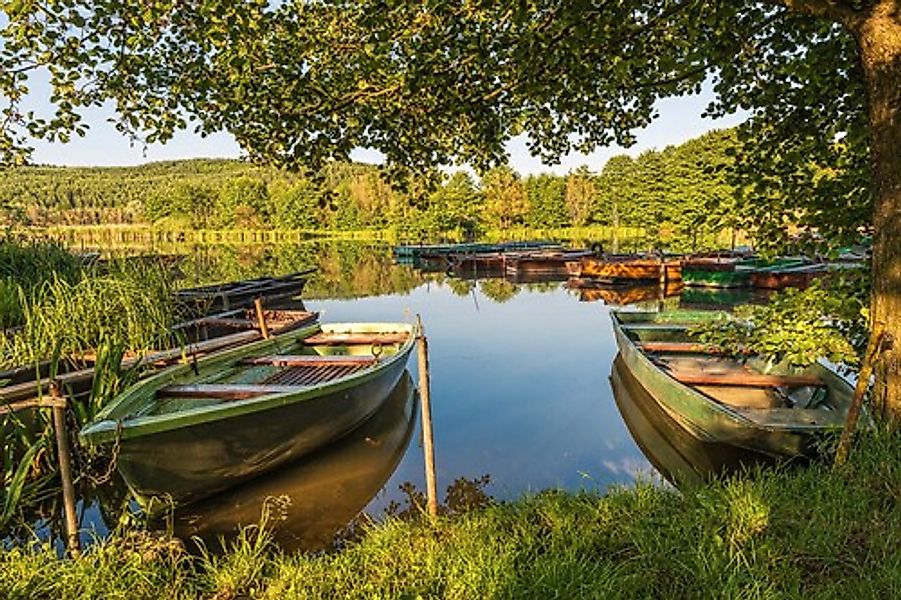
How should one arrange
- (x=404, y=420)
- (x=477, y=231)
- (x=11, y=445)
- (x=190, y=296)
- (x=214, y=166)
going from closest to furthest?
(x=11, y=445), (x=404, y=420), (x=190, y=296), (x=477, y=231), (x=214, y=166)

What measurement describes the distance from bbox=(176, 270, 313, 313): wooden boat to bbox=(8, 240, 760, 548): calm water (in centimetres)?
613

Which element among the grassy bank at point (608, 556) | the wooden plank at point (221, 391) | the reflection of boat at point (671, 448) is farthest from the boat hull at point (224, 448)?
the reflection of boat at point (671, 448)

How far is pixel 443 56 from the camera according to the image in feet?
15.3

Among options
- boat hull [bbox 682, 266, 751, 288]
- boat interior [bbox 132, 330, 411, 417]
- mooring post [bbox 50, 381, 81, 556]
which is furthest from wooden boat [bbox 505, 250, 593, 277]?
mooring post [bbox 50, 381, 81, 556]

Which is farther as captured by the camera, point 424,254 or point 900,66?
point 424,254

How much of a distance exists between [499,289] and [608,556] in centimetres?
2490

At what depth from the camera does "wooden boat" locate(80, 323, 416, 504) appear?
5.38m

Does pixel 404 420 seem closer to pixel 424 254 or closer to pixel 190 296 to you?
pixel 190 296

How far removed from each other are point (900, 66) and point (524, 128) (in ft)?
10.4

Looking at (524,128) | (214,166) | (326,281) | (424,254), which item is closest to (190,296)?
(524,128)

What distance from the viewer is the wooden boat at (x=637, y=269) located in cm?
2811

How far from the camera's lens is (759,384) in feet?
24.7

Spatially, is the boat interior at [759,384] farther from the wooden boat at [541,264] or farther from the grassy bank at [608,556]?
the wooden boat at [541,264]

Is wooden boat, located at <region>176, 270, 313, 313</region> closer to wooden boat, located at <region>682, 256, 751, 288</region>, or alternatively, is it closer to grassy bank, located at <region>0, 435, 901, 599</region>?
grassy bank, located at <region>0, 435, 901, 599</region>
